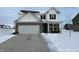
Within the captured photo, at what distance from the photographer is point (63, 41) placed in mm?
3314

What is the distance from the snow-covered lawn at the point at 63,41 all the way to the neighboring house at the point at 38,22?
3.0 inches

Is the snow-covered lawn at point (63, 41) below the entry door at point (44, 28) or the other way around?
below

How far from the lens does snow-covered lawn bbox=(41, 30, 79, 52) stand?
3283 millimetres

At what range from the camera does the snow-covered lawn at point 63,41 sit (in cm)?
328

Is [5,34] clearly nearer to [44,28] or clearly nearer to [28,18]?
[28,18]

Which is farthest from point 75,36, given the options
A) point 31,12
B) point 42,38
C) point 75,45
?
point 31,12

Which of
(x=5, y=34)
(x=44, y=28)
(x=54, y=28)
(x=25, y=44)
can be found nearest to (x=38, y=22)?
(x=44, y=28)

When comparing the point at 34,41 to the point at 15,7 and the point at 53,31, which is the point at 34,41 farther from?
the point at 15,7

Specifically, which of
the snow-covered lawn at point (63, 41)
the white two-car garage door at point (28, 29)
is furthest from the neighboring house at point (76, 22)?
the white two-car garage door at point (28, 29)

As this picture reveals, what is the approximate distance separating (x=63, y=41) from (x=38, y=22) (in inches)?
18.1

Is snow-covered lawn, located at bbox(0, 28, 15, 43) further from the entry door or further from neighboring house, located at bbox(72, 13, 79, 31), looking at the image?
neighboring house, located at bbox(72, 13, 79, 31)

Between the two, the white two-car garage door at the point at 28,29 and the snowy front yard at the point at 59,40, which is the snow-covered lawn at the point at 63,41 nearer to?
the snowy front yard at the point at 59,40

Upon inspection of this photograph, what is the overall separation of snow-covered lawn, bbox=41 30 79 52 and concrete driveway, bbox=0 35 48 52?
9cm
